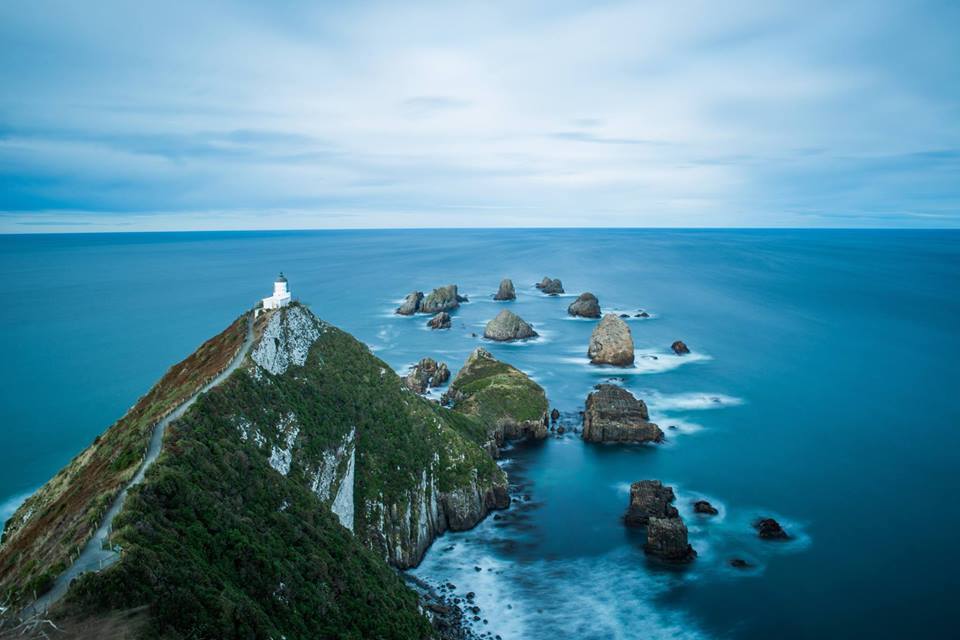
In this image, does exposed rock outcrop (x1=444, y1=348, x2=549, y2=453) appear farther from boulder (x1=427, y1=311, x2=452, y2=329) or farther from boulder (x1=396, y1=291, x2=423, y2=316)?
boulder (x1=396, y1=291, x2=423, y2=316)

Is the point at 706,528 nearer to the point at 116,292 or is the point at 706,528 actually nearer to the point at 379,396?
the point at 379,396

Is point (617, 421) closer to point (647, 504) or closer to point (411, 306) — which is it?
point (647, 504)

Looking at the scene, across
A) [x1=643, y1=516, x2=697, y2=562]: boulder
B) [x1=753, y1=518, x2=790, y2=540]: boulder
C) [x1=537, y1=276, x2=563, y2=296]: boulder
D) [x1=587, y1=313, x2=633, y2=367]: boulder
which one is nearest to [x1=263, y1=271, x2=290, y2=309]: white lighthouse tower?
[x1=643, y1=516, x2=697, y2=562]: boulder

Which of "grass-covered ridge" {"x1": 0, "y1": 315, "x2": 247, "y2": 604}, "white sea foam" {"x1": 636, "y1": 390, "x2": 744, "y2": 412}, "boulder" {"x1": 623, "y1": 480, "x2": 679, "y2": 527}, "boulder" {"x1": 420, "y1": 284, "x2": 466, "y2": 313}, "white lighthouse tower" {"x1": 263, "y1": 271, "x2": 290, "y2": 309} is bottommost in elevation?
"boulder" {"x1": 623, "y1": 480, "x2": 679, "y2": 527}

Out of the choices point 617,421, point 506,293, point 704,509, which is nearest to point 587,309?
point 506,293

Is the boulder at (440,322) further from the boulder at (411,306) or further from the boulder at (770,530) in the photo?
the boulder at (770,530)

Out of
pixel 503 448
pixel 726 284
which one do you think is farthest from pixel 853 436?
pixel 726 284

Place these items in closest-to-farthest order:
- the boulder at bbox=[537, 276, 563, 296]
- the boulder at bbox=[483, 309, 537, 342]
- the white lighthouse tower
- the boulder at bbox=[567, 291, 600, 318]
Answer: the white lighthouse tower < the boulder at bbox=[483, 309, 537, 342] < the boulder at bbox=[567, 291, 600, 318] < the boulder at bbox=[537, 276, 563, 296]
